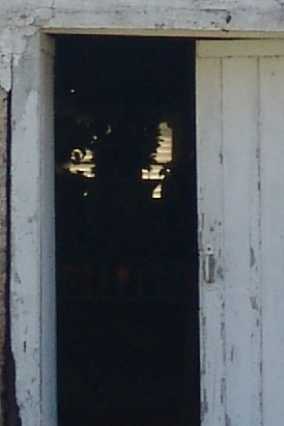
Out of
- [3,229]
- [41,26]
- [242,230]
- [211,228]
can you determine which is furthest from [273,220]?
A: [41,26]

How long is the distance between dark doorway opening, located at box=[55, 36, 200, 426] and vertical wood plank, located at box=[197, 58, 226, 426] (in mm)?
2123

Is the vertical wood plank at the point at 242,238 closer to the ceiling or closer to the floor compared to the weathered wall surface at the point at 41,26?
closer to the floor

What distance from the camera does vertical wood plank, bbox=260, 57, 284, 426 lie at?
535cm

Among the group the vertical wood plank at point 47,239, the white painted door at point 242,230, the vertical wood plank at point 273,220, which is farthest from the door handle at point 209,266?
the vertical wood plank at point 47,239

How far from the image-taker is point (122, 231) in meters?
7.89

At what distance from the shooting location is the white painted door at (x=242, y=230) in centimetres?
536

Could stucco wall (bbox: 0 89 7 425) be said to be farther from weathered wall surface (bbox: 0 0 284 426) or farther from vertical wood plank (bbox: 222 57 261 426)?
vertical wood plank (bbox: 222 57 261 426)

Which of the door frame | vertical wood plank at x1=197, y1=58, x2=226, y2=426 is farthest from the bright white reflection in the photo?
the door frame

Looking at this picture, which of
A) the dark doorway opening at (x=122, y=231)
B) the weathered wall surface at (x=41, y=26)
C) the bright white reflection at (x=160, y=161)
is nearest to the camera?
the weathered wall surface at (x=41, y=26)

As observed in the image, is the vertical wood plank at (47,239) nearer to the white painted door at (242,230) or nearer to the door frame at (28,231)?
the door frame at (28,231)

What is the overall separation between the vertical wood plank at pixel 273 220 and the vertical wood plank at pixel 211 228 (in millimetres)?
177

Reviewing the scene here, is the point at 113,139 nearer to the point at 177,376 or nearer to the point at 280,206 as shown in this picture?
the point at 177,376

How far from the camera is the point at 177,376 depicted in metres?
7.77

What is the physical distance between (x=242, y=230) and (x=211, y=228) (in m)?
0.13
